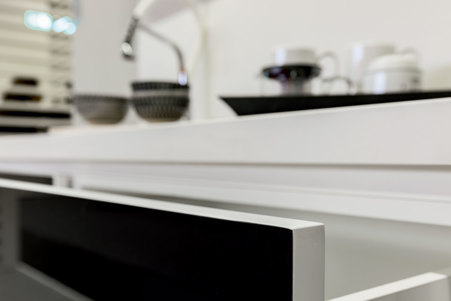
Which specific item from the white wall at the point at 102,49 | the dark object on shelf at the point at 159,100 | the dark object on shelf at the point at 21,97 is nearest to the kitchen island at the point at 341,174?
the dark object on shelf at the point at 159,100

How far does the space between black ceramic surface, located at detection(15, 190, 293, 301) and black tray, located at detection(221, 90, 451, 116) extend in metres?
0.24

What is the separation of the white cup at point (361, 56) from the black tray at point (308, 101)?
357 millimetres

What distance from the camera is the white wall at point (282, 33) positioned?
2.74 ft

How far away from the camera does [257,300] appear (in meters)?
0.23

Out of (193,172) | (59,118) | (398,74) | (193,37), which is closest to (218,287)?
(193,172)

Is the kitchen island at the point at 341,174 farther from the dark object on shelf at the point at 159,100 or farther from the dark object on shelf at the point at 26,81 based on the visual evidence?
the dark object on shelf at the point at 26,81

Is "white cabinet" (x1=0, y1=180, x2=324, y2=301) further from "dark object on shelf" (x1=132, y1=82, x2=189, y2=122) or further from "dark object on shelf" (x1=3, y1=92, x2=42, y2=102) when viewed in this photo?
"dark object on shelf" (x1=3, y1=92, x2=42, y2=102)

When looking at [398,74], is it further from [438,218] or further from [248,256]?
[248,256]

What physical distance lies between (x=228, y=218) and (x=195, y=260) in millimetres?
38

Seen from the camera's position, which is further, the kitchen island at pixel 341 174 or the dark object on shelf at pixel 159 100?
the dark object on shelf at pixel 159 100

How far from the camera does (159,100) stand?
87cm

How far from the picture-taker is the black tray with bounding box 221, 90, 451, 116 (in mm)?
456

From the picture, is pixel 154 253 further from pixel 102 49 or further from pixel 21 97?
pixel 21 97

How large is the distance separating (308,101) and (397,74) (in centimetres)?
28
